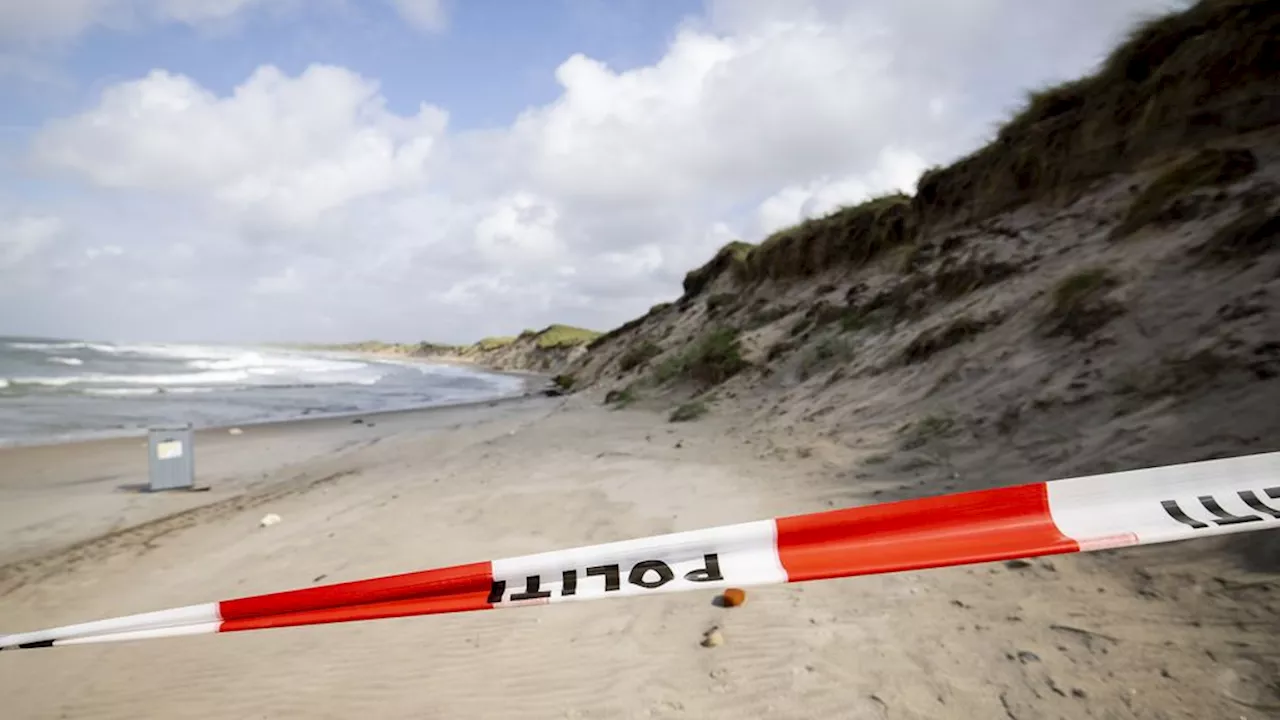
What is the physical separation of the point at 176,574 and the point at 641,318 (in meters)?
25.3

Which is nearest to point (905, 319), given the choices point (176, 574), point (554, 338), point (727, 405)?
point (727, 405)

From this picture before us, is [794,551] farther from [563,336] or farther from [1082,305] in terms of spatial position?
[563,336]

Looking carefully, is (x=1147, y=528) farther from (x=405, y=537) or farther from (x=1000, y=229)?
(x=1000, y=229)

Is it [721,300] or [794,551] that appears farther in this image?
[721,300]

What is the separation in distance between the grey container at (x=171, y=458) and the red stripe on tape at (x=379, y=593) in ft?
21.9

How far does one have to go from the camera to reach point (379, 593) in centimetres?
202

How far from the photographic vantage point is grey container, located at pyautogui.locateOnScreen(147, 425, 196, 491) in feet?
24.0

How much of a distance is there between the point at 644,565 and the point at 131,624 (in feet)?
5.78

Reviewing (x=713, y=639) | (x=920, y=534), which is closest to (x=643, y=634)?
(x=713, y=639)

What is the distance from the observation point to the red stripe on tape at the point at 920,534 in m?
1.88

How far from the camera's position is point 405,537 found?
478 centimetres

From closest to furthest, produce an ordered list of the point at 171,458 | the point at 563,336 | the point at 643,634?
the point at 643,634
the point at 171,458
the point at 563,336

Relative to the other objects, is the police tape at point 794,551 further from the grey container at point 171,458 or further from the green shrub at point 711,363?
the green shrub at point 711,363

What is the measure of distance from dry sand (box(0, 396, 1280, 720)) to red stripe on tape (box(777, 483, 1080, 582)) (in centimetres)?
72
